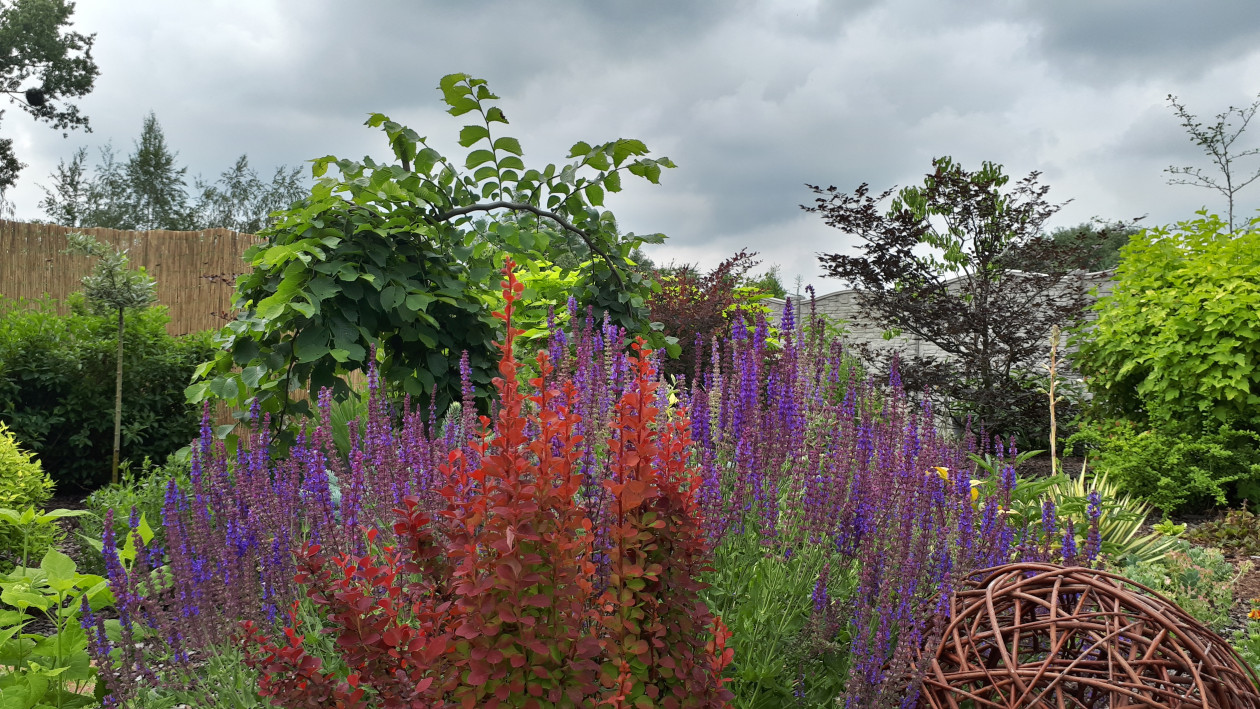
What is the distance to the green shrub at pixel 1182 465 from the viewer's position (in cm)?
701

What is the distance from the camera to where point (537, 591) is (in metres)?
1.36

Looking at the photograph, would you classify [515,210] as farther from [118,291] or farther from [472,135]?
[118,291]

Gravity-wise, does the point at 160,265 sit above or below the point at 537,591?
above

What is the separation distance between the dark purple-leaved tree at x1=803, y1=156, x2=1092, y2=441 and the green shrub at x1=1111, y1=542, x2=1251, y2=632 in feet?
13.5

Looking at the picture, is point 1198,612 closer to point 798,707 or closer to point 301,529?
point 798,707

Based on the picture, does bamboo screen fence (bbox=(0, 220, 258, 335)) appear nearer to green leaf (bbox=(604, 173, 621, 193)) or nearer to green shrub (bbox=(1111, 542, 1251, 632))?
green leaf (bbox=(604, 173, 621, 193))

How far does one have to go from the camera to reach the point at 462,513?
1.35 metres

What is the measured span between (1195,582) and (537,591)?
4.21 meters

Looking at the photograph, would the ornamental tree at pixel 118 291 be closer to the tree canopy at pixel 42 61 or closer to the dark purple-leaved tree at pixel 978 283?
the dark purple-leaved tree at pixel 978 283

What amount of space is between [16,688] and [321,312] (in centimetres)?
201

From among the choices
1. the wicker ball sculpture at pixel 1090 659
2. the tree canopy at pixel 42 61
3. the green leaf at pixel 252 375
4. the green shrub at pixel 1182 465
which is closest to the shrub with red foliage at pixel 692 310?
the green shrub at pixel 1182 465

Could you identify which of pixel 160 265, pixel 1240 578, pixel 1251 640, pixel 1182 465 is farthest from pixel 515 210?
pixel 160 265

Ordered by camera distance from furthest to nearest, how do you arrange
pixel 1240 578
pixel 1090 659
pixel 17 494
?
1. pixel 1240 578
2. pixel 17 494
3. pixel 1090 659

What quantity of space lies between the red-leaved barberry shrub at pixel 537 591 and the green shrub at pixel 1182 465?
267 inches
